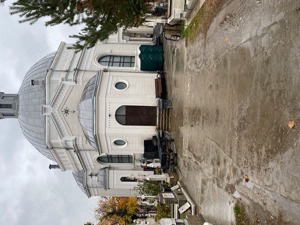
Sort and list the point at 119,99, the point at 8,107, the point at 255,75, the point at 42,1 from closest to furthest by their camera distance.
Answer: the point at 255,75 < the point at 42,1 < the point at 119,99 < the point at 8,107

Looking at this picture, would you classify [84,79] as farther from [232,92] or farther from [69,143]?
[232,92]

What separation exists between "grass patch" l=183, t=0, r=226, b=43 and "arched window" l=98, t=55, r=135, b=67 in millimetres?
7187

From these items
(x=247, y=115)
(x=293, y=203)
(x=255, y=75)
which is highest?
(x=255, y=75)

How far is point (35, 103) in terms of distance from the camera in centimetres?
2328

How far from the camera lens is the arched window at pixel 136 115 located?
19.5 metres

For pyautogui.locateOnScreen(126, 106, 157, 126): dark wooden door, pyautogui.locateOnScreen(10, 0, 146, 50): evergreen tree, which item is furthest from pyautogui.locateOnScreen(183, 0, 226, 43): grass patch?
pyautogui.locateOnScreen(126, 106, 157, 126): dark wooden door

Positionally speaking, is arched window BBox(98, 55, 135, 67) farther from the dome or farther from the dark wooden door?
the dark wooden door

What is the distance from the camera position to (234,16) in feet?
32.7

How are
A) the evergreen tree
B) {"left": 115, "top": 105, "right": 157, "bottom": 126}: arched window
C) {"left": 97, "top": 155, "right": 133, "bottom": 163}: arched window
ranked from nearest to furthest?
the evergreen tree
{"left": 115, "top": 105, "right": 157, "bottom": 126}: arched window
{"left": 97, "top": 155, "right": 133, "bottom": 163}: arched window

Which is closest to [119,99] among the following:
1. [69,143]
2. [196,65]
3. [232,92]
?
[69,143]

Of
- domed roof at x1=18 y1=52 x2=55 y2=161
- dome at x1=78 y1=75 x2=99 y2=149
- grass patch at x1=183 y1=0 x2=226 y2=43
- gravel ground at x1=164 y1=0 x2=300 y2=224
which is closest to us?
gravel ground at x1=164 y1=0 x2=300 y2=224

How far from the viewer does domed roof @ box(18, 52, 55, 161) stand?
22.8 m

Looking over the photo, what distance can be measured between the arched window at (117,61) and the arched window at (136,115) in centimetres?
407

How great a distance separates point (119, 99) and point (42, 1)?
10.7 metres
